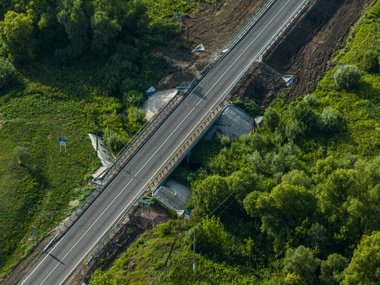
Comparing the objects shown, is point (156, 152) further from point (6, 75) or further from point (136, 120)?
point (6, 75)

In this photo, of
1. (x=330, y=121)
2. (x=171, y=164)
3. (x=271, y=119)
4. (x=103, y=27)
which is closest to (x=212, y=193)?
(x=171, y=164)

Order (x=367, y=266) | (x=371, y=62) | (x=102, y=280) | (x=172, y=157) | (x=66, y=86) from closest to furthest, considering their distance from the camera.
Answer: (x=367, y=266) < (x=102, y=280) < (x=172, y=157) < (x=371, y=62) < (x=66, y=86)

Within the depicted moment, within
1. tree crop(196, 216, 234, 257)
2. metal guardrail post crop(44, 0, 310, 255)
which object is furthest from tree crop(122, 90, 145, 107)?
tree crop(196, 216, 234, 257)

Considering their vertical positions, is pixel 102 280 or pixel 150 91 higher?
pixel 150 91

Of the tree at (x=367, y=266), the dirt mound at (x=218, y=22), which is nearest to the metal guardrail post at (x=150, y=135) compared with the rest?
the dirt mound at (x=218, y=22)

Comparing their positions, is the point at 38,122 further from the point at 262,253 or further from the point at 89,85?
the point at 262,253

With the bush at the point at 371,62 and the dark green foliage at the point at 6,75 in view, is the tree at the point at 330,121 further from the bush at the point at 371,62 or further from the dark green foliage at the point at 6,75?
the dark green foliage at the point at 6,75

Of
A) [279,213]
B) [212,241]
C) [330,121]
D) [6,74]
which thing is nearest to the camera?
[279,213]
